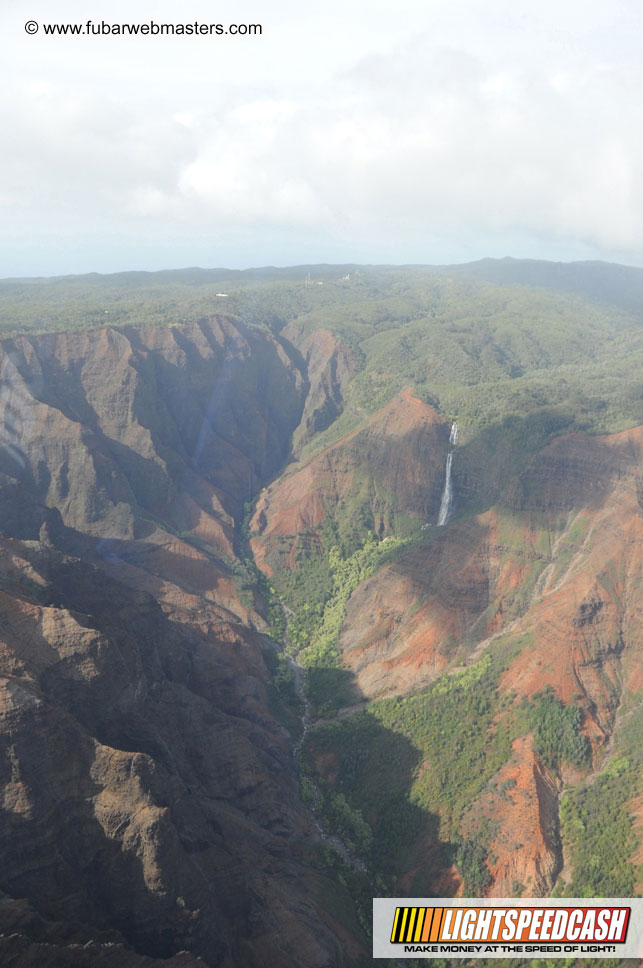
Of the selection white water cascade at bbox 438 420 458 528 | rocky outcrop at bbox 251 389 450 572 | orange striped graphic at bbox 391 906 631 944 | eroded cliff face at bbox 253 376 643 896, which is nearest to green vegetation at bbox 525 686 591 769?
eroded cliff face at bbox 253 376 643 896

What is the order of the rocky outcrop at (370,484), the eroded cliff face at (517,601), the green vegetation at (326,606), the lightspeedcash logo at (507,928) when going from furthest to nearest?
the rocky outcrop at (370,484) < the green vegetation at (326,606) < the eroded cliff face at (517,601) < the lightspeedcash logo at (507,928)

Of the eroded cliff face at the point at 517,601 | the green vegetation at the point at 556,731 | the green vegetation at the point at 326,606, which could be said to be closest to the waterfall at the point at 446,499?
the eroded cliff face at the point at 517,601

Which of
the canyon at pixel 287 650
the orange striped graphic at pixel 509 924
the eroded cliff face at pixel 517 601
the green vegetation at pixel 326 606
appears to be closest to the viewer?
the canyon at pixel 287 650

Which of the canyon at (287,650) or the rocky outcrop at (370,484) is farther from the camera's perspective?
the rocky outcrop at (370,484)

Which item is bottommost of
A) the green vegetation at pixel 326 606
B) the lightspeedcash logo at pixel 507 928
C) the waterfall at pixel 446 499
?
the lightspeedcash logo at pixel 507 928

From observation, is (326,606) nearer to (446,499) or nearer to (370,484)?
(370,484)

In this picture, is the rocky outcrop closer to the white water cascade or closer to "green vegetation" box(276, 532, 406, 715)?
the white water cascade

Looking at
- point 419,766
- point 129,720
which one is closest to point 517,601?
point 419,766

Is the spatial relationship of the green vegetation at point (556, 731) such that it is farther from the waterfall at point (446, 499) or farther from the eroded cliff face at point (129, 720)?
the waterfall at point (446, 499)

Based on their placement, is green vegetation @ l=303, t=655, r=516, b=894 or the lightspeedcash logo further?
→ green vegetation @ l=303, t=655, r=516, b=894

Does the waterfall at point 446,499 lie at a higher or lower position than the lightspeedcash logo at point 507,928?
higher
